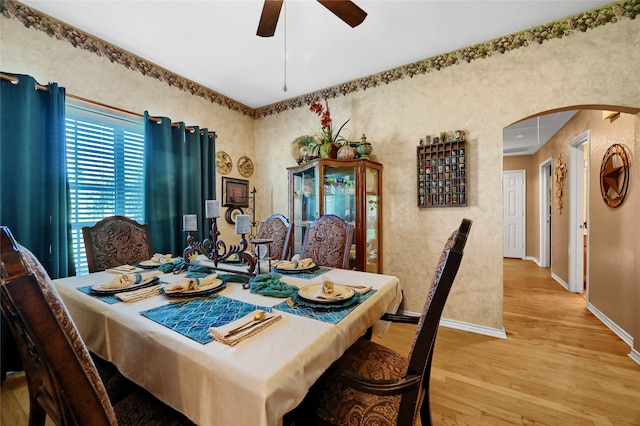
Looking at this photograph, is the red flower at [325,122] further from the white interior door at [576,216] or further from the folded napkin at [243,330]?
the white interior door at [576,216]

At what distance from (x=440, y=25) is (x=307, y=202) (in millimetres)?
1993

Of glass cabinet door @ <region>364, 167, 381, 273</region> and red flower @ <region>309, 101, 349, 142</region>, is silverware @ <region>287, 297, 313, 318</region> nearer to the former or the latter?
glass cabinet door @ <region>364, 167, 381, 273</region>

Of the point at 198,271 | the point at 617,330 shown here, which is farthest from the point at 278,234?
the point at 617,330

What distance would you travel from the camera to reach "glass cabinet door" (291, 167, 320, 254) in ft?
9.59

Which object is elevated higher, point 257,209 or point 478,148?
point 478,148

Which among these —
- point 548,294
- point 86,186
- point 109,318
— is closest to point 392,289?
point 109,318

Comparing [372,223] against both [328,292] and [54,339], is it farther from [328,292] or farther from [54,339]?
[54,339]

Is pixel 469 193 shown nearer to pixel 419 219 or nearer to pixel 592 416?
pixel 419 219

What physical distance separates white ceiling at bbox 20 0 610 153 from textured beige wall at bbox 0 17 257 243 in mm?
212

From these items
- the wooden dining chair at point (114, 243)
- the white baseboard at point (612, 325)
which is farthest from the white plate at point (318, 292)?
the white baseboard at point (612, 325)

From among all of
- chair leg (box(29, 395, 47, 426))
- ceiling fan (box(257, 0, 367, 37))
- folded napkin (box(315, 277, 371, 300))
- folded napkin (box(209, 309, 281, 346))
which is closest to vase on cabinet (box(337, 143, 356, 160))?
ceiling fan (box(257, 0, 367, 37))

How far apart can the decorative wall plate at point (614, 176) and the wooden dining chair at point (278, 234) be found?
2954mm

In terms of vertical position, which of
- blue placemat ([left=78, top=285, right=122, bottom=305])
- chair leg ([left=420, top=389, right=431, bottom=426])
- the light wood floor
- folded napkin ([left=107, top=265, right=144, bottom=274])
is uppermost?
folded napkin ([left=107, top=265, right=144, bottom=274])

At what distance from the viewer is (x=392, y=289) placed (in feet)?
4.72
